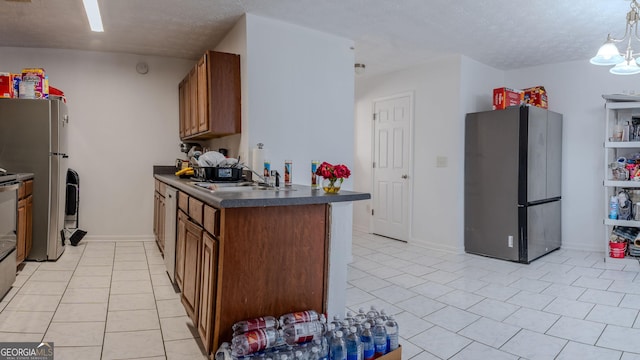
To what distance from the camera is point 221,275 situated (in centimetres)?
174

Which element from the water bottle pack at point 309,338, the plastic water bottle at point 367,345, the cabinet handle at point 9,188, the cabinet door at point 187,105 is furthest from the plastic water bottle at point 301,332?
the cabinet door at point 187,105

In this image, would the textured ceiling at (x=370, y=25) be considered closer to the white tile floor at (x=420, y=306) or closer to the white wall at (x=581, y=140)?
the white wall at (x=581, y=140)

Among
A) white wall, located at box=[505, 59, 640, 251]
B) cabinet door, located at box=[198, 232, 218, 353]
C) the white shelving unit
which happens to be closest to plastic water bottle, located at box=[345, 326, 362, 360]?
cabinet door, located at box=[198, 232, 218, 353]

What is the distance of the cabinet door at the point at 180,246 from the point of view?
2473 millimetres

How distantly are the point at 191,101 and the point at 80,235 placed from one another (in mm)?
2171

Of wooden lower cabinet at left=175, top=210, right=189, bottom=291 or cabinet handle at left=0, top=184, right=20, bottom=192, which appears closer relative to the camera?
wooden lower cabinet at left=175, top=210, right=189, bottom=291

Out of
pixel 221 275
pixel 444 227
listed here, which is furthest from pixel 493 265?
pixel 221 275

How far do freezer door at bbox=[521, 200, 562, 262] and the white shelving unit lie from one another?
529 millimetres

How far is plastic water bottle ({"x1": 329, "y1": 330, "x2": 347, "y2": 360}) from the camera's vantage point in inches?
66.4

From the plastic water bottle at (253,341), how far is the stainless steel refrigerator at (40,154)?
9.81ft

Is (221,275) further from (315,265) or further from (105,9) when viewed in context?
(105,9)

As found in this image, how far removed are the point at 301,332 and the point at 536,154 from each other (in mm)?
3512

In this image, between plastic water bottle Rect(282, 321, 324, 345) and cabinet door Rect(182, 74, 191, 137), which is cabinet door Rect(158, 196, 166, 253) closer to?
cabinet door Rect(182, 74, 191, 137)

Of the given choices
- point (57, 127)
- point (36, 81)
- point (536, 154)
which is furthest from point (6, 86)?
point (536, 154)
